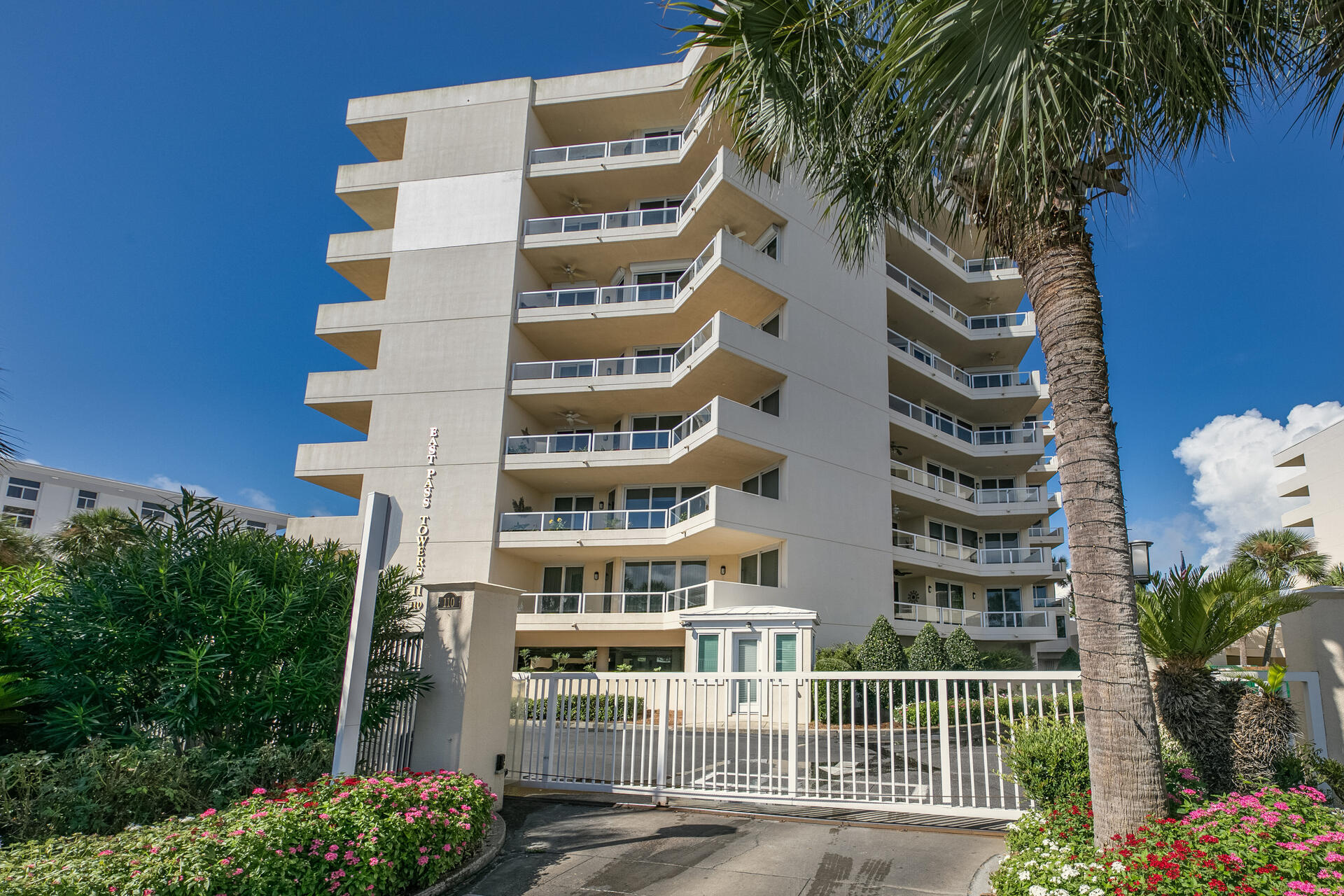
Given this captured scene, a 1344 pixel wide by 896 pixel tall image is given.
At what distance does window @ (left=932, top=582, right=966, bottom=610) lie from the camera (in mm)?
31641

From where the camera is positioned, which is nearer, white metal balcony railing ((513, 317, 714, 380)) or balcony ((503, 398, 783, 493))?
balcony ((503, 398, 783, 493))

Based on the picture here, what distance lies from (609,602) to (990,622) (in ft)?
57.4

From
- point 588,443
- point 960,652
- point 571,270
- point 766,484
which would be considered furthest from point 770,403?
point 960,652

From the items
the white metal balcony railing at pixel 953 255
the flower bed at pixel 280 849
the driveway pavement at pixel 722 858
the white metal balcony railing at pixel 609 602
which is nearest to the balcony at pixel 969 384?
the white metal balcony railing at pixel 953 255

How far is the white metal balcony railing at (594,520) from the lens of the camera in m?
24.7

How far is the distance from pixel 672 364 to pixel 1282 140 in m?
20.7

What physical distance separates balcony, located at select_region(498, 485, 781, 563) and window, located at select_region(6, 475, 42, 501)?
59.4 m

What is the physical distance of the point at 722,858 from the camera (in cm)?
659

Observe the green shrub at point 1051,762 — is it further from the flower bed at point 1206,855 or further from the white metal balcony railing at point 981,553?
the white metal balcony railing at point 981,553

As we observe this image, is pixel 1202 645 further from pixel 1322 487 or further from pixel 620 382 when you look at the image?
pixel 1322 487

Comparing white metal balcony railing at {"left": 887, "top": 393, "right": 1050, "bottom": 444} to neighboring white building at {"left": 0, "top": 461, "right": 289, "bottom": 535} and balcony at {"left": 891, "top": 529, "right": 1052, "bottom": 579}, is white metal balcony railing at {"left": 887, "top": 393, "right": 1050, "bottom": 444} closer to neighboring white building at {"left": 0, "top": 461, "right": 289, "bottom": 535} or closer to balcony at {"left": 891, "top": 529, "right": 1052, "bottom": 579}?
balcony at {"left": 891, "top": 529, "right": 1052, "bottom": 579}

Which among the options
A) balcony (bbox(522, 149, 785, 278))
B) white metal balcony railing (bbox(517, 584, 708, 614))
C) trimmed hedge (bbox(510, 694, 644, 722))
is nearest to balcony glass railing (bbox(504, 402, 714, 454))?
white metal balcony railing (bbox(517, 584, 708, 614))

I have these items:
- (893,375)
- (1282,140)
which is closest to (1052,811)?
(1282,140)

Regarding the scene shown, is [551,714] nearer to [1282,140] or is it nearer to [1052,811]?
[1052,811]
